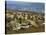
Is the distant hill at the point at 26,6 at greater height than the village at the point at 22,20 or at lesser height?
greater

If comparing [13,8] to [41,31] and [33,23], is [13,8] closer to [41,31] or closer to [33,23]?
[33,23]

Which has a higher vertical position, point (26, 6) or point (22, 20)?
point (26, 6)

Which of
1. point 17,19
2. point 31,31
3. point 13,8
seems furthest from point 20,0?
point 31,31

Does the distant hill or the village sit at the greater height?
the distant hill
